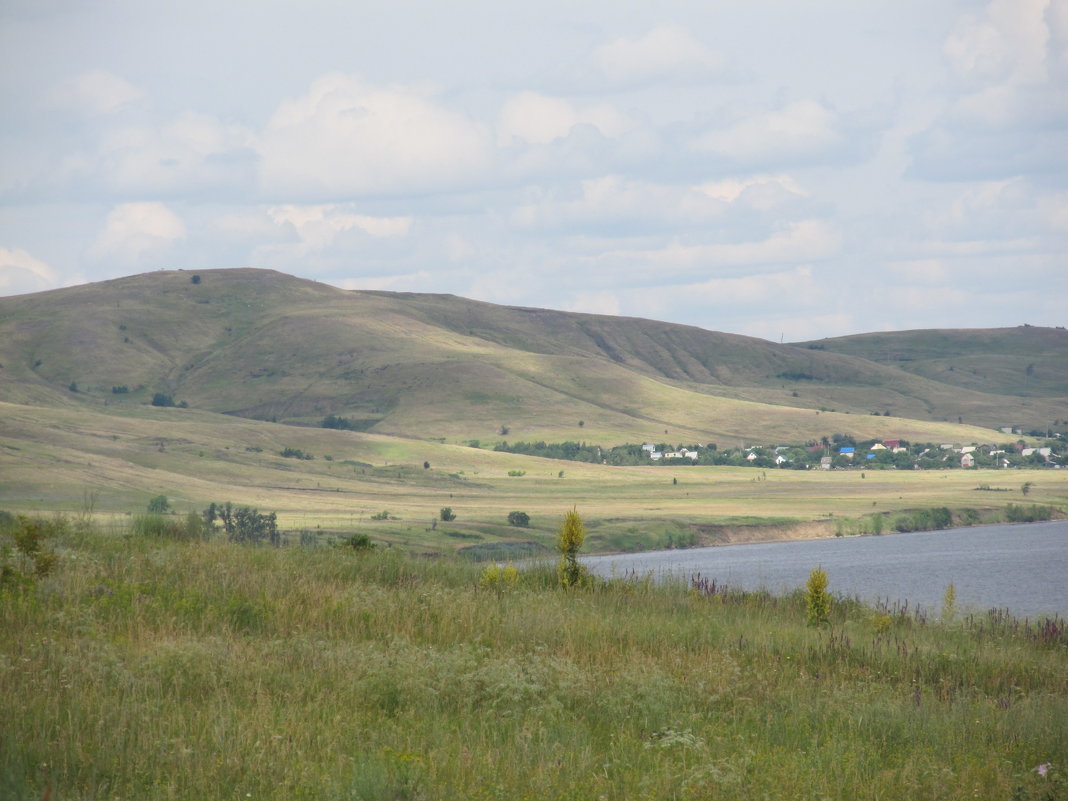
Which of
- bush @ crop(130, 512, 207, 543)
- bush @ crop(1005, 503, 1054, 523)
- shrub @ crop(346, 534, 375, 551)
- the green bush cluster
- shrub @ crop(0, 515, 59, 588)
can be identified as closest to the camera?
shrub @ crop(0, 515, 59, 588)

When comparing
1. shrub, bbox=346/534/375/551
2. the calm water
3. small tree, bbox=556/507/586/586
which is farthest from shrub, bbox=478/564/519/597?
the calm water

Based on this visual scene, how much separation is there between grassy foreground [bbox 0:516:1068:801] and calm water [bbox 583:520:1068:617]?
23950 mm

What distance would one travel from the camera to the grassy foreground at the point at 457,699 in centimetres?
823

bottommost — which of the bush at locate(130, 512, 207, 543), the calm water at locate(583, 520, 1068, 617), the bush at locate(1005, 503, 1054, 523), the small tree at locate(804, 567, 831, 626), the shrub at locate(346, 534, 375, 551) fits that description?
the calm water at locate(583, 520, 1068, 617)

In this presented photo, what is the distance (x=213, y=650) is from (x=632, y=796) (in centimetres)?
488

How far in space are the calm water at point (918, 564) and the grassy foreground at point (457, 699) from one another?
2395 cm

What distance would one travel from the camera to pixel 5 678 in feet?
31.4

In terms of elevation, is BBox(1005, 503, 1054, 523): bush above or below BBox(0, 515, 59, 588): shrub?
below

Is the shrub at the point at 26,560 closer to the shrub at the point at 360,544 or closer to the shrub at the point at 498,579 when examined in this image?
the shrub at the point at 360,544

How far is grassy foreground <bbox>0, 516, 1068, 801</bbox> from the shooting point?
8.23 meters

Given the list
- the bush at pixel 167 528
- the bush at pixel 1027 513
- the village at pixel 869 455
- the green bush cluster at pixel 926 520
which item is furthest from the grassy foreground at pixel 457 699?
the village at pixel 869 455

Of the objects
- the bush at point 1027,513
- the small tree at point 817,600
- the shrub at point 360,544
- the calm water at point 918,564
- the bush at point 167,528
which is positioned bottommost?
the calm water at point 918,564

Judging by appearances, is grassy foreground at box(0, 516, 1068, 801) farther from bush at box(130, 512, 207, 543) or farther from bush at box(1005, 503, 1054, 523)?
bush at box(1005, 503, 1054, 523)

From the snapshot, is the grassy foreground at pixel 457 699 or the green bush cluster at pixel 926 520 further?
the green bush cluster at pixel 926 520
